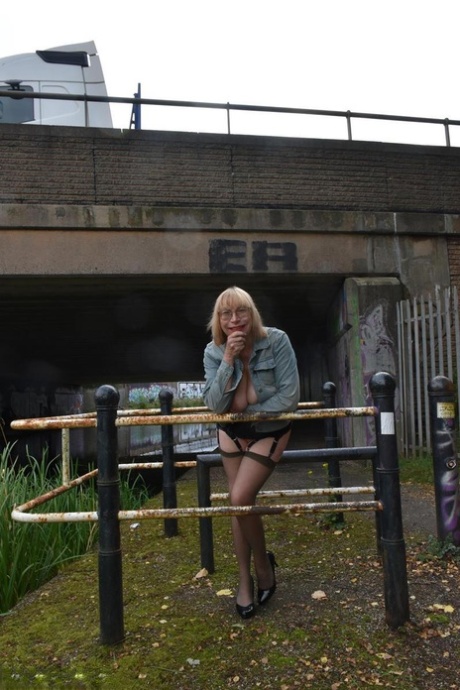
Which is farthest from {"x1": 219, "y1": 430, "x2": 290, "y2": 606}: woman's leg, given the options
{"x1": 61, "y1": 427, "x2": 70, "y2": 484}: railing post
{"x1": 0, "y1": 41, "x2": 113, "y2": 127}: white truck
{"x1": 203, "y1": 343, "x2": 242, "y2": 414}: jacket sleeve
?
{"x1": 0, "y1": 41, "x2": 113, "y2": 127}: white truck

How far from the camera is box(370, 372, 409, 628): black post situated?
2.69 metres

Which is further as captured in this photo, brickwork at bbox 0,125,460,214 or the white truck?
the white truck

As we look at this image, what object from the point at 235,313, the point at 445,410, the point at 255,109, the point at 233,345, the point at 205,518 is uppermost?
the point at 255,109

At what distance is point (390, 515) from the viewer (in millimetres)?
2682

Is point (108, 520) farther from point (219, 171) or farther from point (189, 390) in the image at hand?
point (189, 390)

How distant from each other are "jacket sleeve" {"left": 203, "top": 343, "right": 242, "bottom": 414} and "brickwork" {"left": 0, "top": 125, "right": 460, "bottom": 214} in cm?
573

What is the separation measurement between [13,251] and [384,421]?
20.8ft

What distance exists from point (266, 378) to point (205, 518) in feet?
3.88

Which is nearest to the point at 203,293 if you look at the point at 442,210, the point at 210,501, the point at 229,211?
the point at 229,211

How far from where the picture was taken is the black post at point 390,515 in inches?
106

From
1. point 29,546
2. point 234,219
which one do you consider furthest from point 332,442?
point 234,219

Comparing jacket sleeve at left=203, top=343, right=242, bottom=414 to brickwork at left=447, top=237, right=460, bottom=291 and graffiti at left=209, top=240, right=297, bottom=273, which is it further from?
brickwork at left=447, top=237, right=460, bottom=291

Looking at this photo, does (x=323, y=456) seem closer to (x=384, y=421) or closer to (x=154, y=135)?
(x=384, y=421)

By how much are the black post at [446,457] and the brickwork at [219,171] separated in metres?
5.34
